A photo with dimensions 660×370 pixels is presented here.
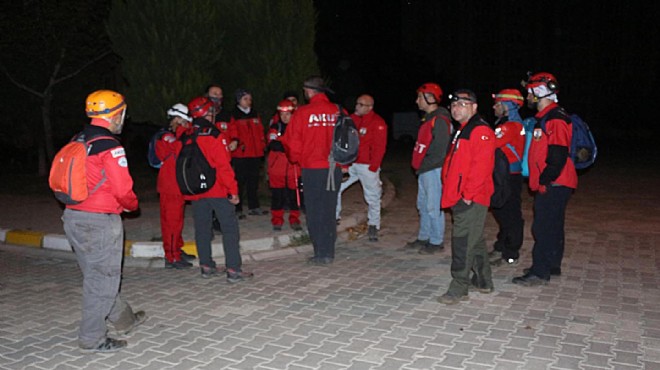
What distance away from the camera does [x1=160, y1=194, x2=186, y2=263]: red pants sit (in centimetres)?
727

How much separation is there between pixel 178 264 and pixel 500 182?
3.99 m

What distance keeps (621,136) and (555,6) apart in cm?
1710

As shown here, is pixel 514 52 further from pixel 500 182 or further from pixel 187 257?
pixel 500 182

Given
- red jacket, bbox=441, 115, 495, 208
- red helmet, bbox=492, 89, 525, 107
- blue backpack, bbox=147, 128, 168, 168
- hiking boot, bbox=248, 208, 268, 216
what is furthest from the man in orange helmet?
hiking boot, bbox=248, 208, 268, 216

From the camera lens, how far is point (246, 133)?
985 cm

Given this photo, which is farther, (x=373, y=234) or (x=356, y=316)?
(x=373, y=234)

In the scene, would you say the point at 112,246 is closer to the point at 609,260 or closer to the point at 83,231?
the point at 83,231

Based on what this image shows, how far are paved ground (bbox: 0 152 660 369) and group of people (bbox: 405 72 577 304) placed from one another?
29 cm

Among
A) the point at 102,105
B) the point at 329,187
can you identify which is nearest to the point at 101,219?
the point at 102,105

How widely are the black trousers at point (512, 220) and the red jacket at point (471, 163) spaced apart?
1.67m

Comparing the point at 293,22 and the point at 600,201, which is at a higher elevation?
the point at 293,22

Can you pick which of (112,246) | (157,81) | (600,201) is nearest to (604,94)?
(600,201)

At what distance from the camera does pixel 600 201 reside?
Result: 1294 cm

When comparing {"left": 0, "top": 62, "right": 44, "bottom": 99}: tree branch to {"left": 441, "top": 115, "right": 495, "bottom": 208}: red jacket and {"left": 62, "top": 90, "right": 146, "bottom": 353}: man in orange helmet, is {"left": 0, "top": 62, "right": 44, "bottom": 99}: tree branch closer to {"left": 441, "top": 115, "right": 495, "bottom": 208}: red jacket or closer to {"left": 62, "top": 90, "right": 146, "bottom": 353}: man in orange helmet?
{"left": 62, "top": 90, "right": 146, "bottom": 353}: man in orange helmet
